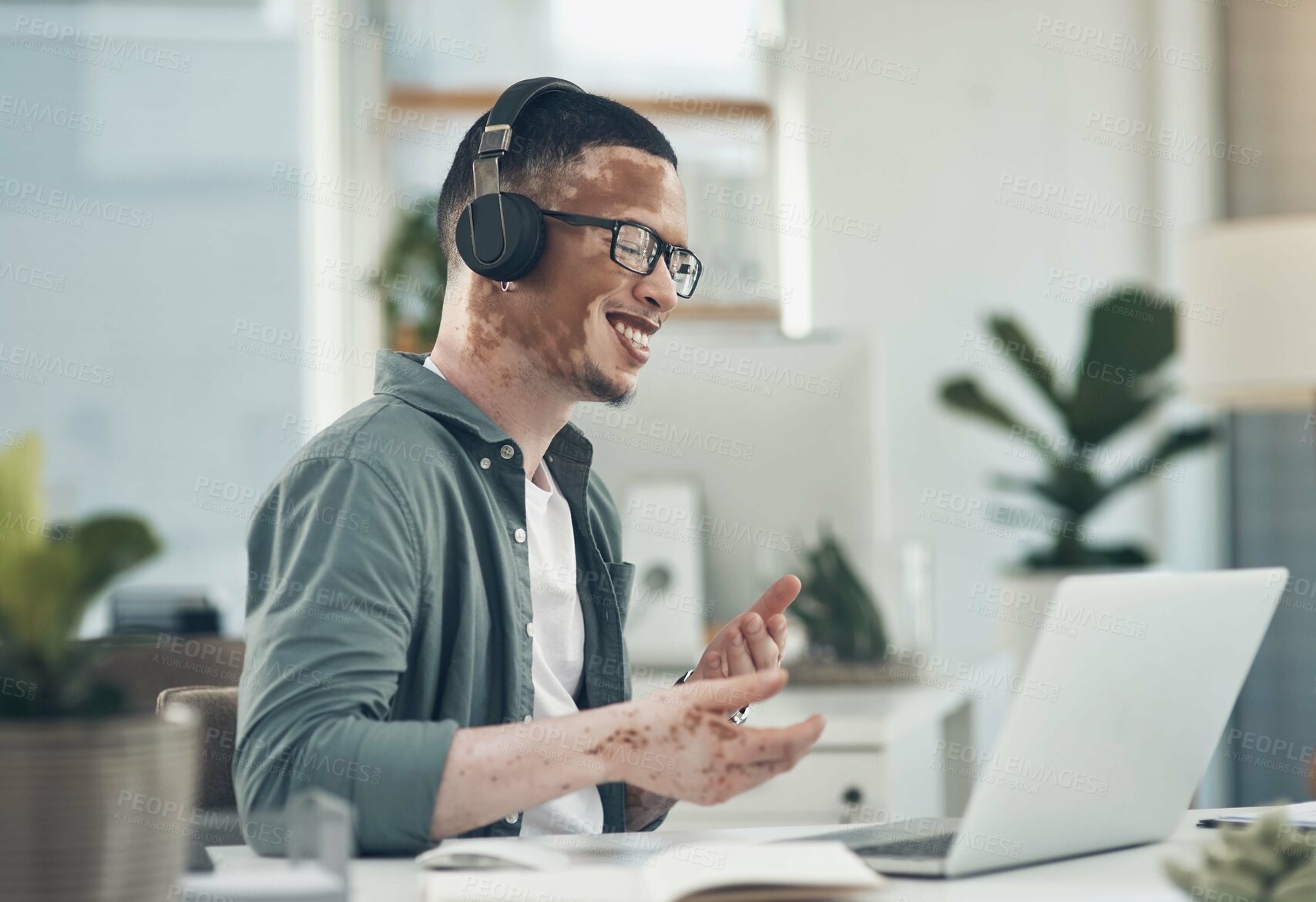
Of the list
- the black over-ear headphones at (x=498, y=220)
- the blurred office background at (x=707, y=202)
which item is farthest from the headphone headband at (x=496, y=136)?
the blurred office background at (x=707, y=202)

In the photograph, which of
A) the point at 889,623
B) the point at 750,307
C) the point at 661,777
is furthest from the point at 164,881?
the point at 750,307

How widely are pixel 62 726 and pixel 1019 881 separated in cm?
56

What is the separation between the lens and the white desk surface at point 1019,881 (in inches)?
30.8

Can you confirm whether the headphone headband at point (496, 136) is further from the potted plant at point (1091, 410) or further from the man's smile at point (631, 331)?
the potted plant at point (1091, 410)

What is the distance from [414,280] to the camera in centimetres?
318

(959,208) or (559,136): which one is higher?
(959,208)

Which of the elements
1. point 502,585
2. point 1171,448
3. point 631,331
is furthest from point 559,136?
point 1171,448

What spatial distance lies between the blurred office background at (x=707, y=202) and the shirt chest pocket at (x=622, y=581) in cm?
188

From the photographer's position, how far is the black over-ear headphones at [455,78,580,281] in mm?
1203

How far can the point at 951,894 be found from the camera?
30.9 inches

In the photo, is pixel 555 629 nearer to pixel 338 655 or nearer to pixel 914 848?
pixel 338 655

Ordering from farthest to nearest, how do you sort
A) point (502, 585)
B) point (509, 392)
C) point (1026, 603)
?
point (1026, 603), point (509, 392), point (502, 585)

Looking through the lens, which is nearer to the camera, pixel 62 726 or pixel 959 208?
pixel 62 726

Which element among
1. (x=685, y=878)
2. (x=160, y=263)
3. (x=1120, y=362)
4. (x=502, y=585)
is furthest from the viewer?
(x=160, y=263)
